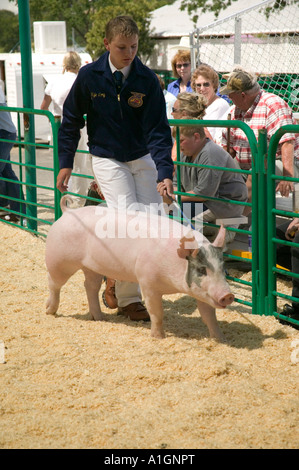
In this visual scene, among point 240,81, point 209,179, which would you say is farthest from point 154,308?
point 240,81

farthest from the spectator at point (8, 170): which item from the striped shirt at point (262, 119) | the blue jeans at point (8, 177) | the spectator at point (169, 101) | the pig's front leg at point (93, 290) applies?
the pig's front leg at point (93, 290)

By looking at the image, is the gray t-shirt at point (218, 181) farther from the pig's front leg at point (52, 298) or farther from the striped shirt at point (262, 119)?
the pig's front leg at point (52, 298)

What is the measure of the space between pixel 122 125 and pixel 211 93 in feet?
9.24

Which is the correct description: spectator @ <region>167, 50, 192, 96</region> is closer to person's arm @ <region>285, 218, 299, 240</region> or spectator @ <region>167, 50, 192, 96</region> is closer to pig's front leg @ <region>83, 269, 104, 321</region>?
person's arm @ <region>285, 218, 299, 240</region>

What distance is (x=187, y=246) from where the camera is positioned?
3.75 metres

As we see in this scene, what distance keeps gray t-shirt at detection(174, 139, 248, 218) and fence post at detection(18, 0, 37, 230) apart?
7.91ft

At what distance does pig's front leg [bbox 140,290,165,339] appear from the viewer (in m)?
3.97

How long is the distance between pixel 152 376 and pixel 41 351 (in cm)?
79

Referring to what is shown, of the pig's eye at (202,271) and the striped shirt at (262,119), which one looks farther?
the striped shirt at (262,119)

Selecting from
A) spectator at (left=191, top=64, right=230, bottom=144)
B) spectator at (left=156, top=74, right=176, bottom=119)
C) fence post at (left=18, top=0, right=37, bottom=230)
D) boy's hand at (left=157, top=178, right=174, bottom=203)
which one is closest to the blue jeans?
fence post at (left=18, top=0, right=37, bottom=230)

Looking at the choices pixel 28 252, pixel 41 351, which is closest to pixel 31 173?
pixel 28 252

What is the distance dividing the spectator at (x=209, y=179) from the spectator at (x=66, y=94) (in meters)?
2.52

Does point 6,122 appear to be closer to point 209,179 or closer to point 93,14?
point 209,179

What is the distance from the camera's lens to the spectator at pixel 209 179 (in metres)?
5.05
